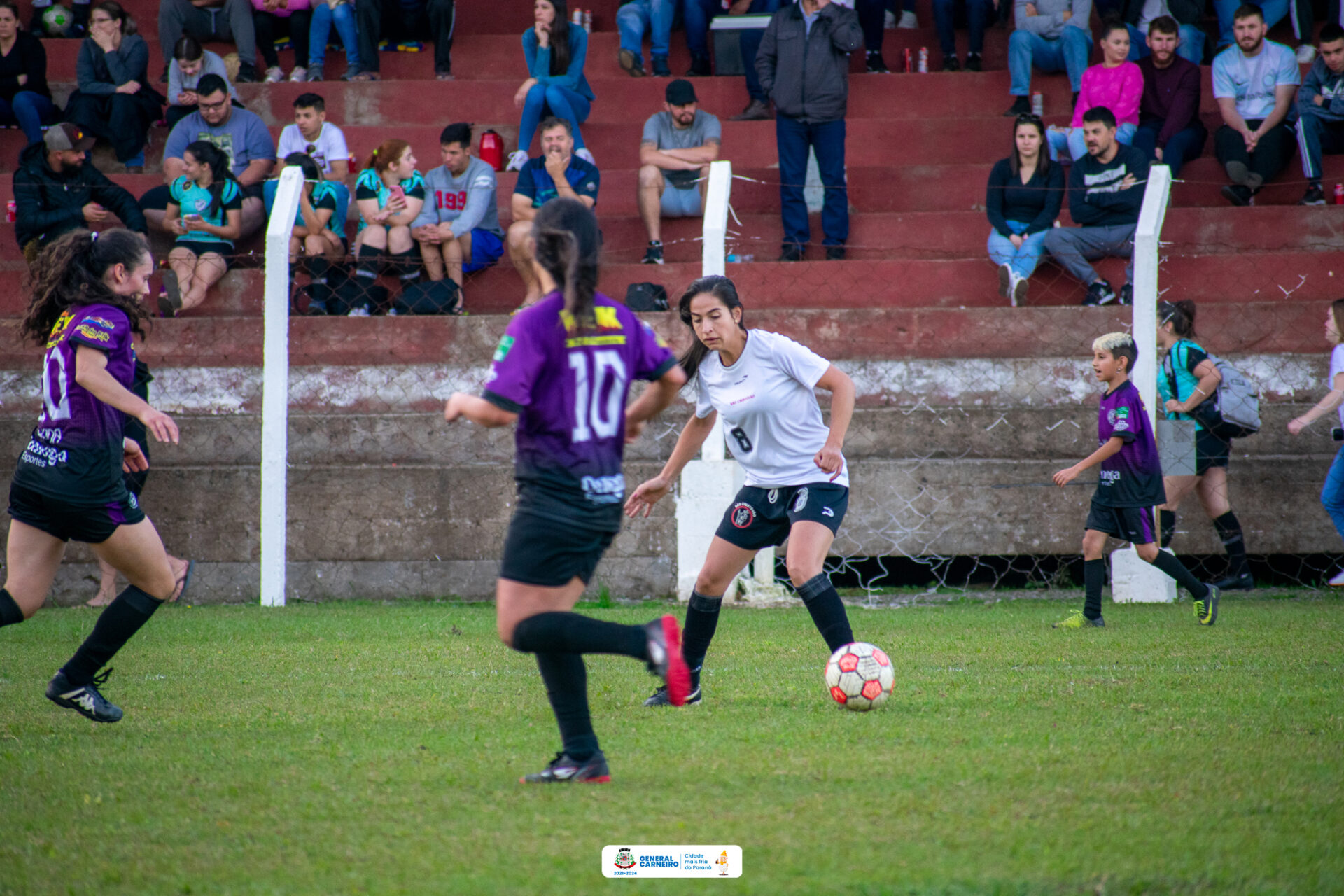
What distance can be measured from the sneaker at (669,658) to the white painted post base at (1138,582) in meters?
7.19

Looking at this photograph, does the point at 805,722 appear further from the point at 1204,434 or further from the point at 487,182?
the point at 487,182

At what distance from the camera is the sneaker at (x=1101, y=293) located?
443 inches

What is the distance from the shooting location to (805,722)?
16.7 ft

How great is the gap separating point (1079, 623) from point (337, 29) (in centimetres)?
1123

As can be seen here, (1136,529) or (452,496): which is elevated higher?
(1136,529)

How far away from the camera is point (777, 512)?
5715 mm

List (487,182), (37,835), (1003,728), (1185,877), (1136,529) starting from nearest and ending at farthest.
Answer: (1185,877), (37,835), (1003,728), (1136,529), (487,182)

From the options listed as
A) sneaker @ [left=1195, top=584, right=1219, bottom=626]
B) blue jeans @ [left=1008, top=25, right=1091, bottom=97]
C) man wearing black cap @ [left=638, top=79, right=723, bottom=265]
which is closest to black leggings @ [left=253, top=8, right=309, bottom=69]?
man wearing black cap @ [left=638, top=79, right=723, bottom=265]

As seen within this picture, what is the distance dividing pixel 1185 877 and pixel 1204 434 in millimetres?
8015

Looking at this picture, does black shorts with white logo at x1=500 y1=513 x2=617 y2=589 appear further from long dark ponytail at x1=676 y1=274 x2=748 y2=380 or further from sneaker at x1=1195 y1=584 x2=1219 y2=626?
sneaker at x1=1195 y1=584 x2=1219 y2=626

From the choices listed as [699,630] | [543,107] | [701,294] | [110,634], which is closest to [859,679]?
[699,630]

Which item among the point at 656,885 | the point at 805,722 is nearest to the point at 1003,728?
the point at 805,722

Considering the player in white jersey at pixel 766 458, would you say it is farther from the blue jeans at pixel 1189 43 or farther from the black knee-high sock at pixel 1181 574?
the blue jeans at pixel 1189 43

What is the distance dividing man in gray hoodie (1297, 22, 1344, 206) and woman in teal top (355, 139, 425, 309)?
891cm
